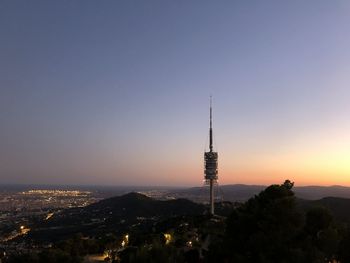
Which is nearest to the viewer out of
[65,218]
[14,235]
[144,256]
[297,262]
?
[297,262]

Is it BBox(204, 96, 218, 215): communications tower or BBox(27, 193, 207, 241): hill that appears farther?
BBox(27, 193, 207, 241): hill

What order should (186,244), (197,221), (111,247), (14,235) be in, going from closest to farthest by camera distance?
(186,244), (111,247), (197,221), (14,235)

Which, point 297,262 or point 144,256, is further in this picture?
point 144,256

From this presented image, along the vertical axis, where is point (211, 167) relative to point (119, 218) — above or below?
above

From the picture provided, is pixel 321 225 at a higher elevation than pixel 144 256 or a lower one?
higher

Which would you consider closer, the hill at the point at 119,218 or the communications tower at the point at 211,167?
the communications tower at the point at 211,167

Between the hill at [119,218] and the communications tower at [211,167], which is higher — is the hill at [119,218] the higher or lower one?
the lower one

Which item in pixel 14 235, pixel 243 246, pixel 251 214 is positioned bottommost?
pixel 14 235

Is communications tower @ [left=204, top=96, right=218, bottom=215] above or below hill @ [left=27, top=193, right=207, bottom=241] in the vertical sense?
above

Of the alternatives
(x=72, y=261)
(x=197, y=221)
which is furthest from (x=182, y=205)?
(x=72, y=261)

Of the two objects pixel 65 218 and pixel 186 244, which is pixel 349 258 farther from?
pixel 65 218

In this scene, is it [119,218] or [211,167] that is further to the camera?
[119,218]
